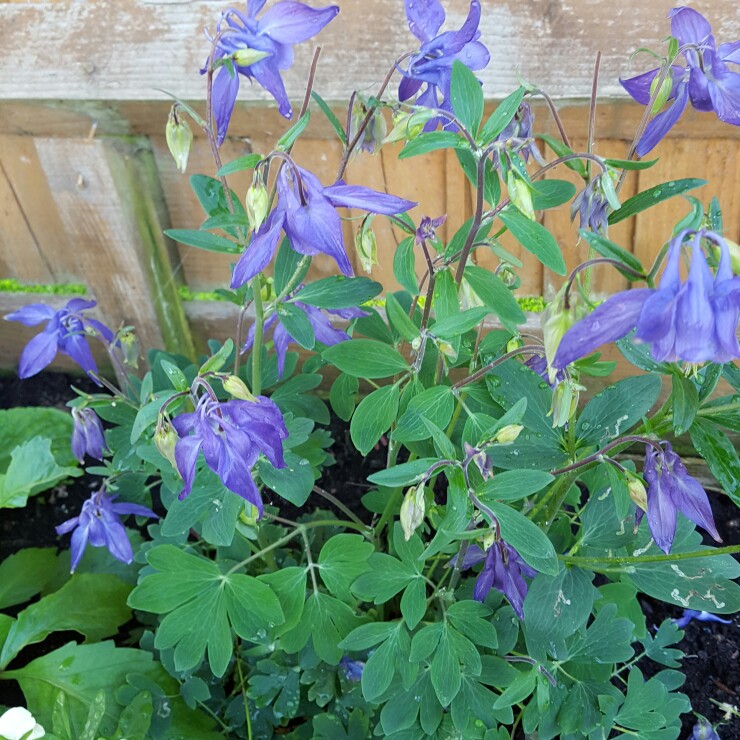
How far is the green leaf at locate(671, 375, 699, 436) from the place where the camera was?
0.78 m

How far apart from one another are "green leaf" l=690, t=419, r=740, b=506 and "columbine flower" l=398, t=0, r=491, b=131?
55 cm

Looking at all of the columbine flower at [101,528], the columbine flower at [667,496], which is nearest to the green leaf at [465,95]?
the columbine flower at [667,496]

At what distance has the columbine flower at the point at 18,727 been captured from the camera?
1.05 meters

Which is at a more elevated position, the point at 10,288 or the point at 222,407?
the point at 222,407

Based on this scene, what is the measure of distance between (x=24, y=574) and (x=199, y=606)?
0.78 meters

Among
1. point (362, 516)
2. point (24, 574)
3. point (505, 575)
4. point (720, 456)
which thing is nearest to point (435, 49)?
point (720, 456)

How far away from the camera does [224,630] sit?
1.16m

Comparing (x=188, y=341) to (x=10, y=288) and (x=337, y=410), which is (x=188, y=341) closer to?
(x=10, y=288)

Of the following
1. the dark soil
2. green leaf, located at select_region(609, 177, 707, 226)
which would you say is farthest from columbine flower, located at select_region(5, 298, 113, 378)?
green leaf, located at select_region(609, 177, 707, 226)

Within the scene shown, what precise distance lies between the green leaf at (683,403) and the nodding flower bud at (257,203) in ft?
1.60

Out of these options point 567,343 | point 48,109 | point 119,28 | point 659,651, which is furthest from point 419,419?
point 48,109

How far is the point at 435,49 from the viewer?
0.94 m

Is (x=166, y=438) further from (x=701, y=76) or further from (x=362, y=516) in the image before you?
(x=362, y=516)

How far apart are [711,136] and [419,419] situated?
0.96 metres
